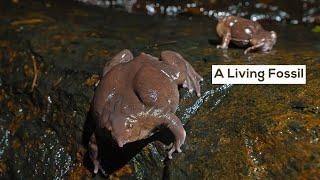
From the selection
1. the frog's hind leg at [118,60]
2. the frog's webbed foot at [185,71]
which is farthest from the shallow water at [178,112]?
the frog's hind leg at [118,60]

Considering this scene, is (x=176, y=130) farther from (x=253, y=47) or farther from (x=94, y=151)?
(x=253, y=47)

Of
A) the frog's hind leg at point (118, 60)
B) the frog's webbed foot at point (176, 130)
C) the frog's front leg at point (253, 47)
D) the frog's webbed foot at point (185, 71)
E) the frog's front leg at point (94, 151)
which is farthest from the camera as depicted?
the frog's front leg at point (253, 47)

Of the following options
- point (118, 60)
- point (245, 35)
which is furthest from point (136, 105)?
point (245, 35)

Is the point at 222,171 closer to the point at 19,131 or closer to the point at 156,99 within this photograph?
the point at 156,99

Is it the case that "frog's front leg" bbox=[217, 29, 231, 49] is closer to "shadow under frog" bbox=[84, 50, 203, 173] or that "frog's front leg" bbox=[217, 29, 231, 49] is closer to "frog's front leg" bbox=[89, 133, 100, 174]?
"shadow under frog" bbox=[84, 50, 203, 173]

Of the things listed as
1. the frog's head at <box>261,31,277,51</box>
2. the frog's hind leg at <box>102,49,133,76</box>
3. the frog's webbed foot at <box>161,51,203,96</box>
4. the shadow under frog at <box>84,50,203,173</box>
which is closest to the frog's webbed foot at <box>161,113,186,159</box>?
the shadow under frog at <box>84,50,203,173</box>

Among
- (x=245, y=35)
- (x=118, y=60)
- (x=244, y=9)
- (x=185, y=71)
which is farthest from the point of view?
(x=244, y=9)

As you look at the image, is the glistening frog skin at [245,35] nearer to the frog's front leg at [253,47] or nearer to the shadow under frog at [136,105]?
the frog's front leg at [253,47]
